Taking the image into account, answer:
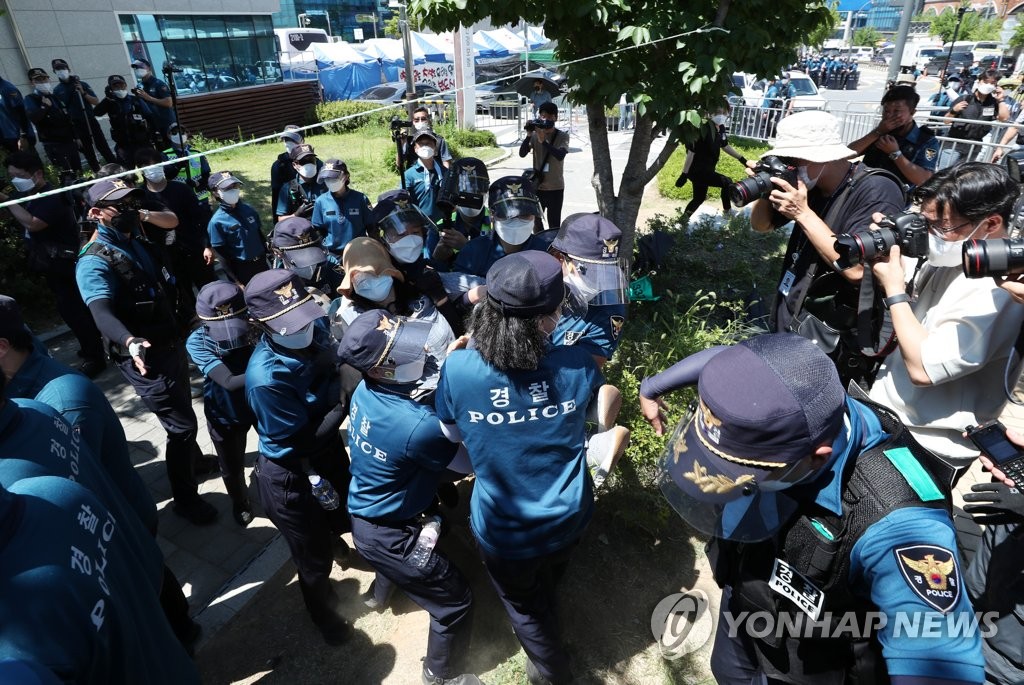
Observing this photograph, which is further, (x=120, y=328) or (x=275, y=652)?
(x=120, y=328)

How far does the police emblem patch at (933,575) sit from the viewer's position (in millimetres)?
1327

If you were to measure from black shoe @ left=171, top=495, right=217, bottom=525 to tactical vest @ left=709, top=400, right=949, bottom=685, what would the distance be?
3.34 m

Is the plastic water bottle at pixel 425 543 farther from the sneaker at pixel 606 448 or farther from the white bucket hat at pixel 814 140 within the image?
the white bucket hat at pixel 814 140

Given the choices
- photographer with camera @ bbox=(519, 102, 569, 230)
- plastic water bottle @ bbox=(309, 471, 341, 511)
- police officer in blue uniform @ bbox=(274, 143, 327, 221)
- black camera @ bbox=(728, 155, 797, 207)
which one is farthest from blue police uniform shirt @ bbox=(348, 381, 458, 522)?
photographer with camera @ bbox=(519, 102, 569, 230)

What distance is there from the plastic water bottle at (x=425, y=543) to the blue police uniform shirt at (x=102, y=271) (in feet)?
8.27

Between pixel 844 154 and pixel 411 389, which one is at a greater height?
pixel 844 154

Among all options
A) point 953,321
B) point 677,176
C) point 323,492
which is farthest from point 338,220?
point 677,176

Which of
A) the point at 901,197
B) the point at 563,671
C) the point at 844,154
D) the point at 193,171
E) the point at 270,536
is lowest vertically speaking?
the point at 270,536

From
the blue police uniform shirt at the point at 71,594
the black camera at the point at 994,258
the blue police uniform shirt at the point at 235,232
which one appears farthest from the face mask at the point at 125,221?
the black camera at the point at 994,258

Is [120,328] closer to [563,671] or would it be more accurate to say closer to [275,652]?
[275,652]

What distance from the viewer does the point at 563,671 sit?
2512 millimetres

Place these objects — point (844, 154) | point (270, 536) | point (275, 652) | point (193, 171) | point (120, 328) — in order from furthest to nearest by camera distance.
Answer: point (193, 171) < point (270, 536) < point (120, 328) < point (844, 154) < point (275, 652)

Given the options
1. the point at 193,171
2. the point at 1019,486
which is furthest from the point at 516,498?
the point at 193,171

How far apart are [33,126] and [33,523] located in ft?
38.3
